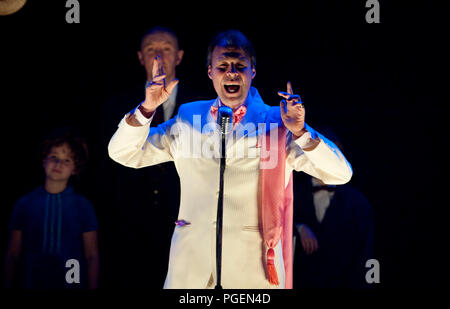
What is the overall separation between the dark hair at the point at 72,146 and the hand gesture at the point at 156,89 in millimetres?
1263

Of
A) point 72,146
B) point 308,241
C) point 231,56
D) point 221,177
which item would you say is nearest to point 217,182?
point 221,177

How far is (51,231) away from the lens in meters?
3.30

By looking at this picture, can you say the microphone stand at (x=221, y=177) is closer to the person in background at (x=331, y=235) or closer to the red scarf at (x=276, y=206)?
the red scarf at (x=276, y=206)

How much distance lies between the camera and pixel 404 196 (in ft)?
12.4

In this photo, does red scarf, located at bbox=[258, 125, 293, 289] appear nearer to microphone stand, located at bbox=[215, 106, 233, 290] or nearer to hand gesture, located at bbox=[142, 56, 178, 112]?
microphone stand, located at bbox=[215, 106, 233, 290]

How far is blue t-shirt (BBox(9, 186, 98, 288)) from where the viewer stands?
324cm

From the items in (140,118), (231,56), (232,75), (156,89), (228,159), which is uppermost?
(231,56)

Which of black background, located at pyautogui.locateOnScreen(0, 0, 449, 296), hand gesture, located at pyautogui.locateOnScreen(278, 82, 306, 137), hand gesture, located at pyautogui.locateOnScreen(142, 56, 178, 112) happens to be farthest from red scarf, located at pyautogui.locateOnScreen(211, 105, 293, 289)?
black background, located at pyautogui.locateOnScreen(0, 0, 449, 296)

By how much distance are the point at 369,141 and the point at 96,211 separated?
2061 millimetres

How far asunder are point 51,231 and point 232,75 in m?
1.67

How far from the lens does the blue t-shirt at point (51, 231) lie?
3.24m

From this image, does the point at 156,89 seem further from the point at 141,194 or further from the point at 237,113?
the point at 141,194
